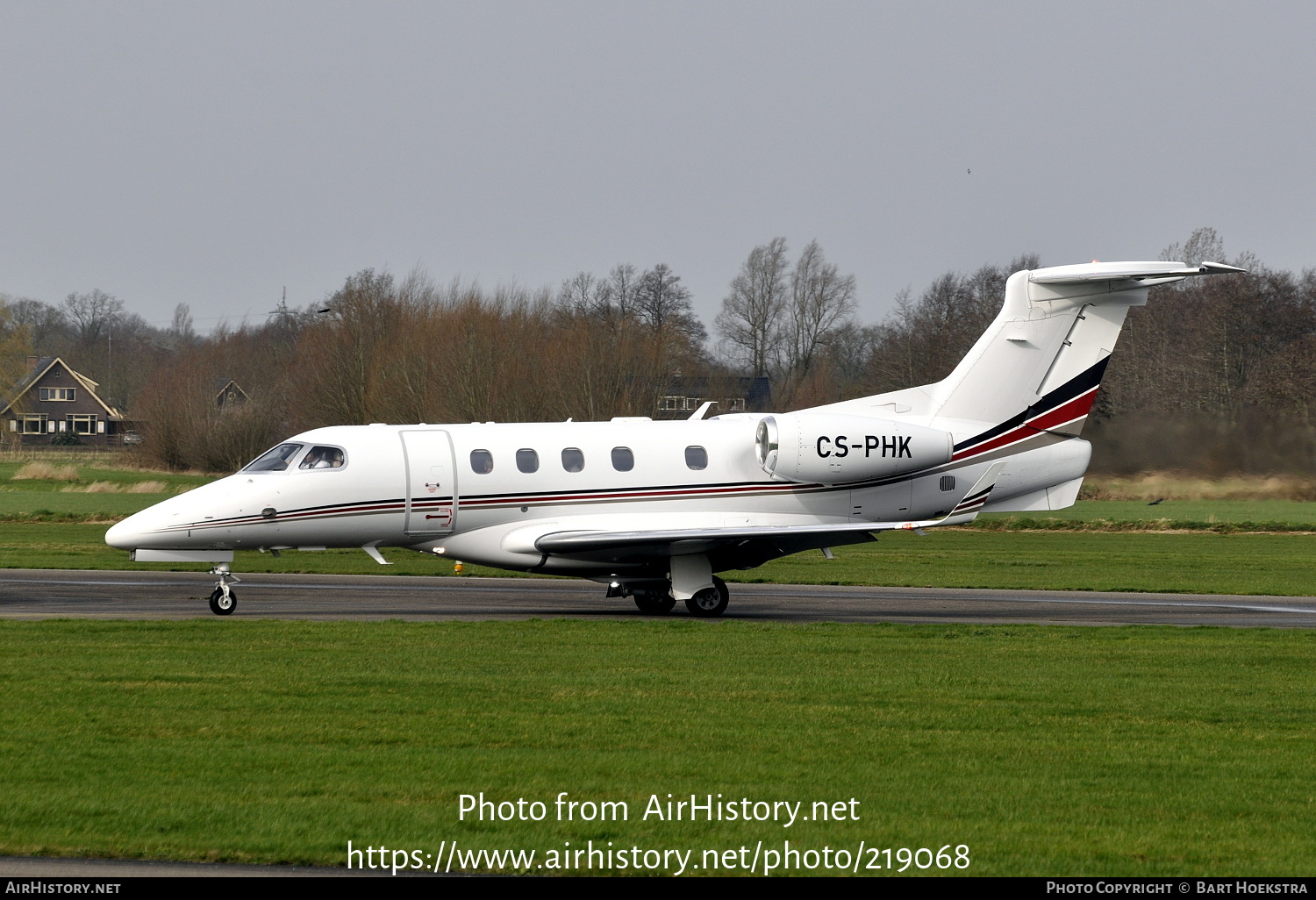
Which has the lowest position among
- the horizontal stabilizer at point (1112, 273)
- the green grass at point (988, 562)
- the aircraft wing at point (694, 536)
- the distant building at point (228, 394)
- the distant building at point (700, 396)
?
the green grass at point (988, 562)

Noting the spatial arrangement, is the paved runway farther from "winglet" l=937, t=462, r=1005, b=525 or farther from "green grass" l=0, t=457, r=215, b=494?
"green grass" l=0, t=457, r=215, b=494

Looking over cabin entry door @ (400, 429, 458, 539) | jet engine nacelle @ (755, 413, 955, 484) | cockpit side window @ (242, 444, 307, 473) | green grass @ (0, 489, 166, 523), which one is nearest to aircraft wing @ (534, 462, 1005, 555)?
jet engine nacelle @ (755, 413, 955, 484)

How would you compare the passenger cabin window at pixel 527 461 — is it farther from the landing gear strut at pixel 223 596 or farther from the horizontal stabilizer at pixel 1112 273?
the horizontal stabilizer at pixel 1112 273

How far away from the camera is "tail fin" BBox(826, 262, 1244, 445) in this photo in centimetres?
2444

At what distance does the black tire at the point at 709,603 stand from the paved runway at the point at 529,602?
40cm

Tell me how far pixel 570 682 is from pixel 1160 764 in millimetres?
6150

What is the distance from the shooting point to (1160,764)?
10906 mm

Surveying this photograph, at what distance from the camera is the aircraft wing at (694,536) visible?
71.5 ft

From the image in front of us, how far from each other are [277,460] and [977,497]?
38.5 ft

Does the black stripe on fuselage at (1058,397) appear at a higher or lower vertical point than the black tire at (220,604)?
higher

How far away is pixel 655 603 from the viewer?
24.0m

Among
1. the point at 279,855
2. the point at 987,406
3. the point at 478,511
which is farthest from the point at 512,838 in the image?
the point at 987,406

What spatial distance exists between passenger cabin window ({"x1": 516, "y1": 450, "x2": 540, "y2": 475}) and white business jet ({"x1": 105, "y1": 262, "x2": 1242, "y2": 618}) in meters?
0.02

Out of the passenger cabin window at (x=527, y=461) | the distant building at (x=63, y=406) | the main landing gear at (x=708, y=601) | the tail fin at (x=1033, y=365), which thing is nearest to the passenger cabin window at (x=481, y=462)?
the passenger cabin window at (x=527, y=461)
